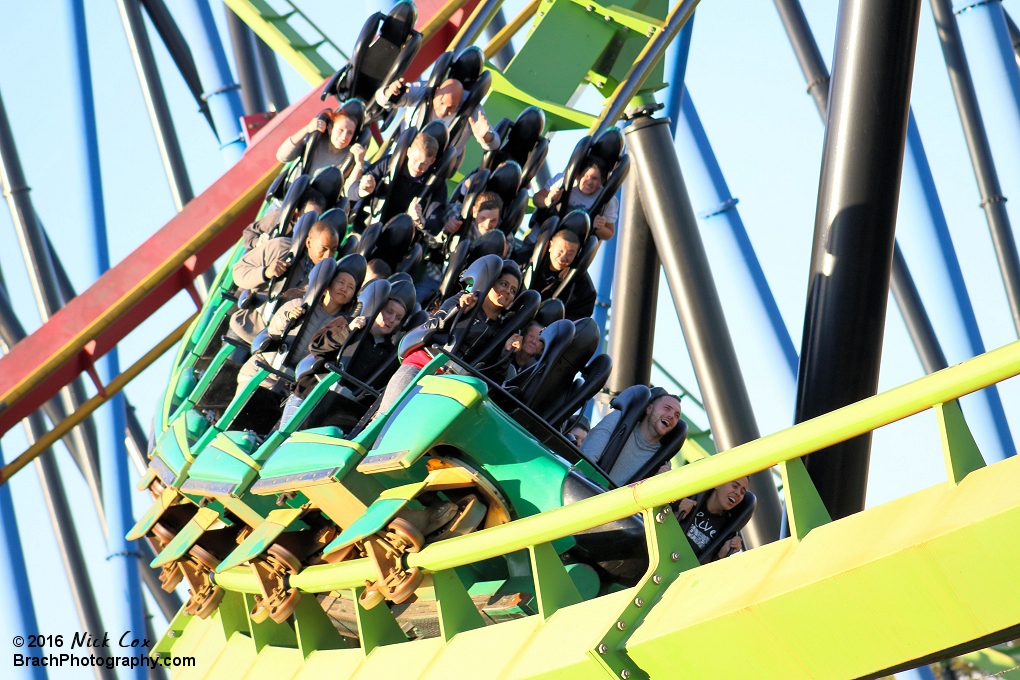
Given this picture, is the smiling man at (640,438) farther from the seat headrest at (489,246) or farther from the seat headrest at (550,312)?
the seat headrest at (489,246)

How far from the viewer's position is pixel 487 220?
4262 millimetres

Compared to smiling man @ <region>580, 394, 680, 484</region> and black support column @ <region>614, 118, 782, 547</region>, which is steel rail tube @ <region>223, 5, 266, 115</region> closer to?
black support column @ <region>614, 118, 782, 547</region>

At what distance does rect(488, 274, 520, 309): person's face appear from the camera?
11.7ft

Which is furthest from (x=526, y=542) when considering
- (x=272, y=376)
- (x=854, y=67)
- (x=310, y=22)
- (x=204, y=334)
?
(x=310, y=22)

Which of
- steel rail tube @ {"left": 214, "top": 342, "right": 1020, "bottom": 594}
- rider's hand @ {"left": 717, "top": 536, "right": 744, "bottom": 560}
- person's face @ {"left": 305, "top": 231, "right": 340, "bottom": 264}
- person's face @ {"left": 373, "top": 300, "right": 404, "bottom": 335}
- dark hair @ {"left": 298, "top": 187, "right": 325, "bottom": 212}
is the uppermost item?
dark hair @ {"left": 298, "top": 187, "right": 325, "bottom": 212}

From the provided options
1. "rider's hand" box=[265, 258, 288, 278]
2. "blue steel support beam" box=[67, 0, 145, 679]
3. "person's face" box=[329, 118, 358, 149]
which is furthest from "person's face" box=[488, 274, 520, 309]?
"blue steel support beam" box=[67, 0, 145, 679]

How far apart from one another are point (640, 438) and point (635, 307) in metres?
1.80

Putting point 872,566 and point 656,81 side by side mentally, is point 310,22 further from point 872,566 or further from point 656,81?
point 872,566

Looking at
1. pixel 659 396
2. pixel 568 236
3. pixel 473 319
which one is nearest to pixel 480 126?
pixel 568 236

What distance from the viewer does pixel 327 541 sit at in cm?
329

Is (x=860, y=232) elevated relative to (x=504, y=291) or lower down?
lower down

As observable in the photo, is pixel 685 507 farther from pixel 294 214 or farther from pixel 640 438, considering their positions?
pixel 294 214

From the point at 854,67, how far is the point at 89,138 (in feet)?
19.5

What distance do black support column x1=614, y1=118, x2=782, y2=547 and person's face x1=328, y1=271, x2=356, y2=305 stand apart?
1297 mm
